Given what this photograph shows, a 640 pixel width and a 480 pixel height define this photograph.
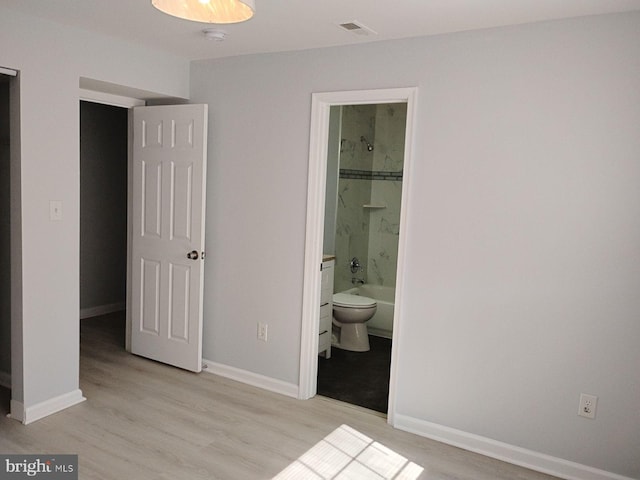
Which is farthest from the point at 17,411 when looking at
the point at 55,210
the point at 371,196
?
the point at 371,196

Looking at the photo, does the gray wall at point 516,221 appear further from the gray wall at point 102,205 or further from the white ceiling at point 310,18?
the gray wall at point 102,205

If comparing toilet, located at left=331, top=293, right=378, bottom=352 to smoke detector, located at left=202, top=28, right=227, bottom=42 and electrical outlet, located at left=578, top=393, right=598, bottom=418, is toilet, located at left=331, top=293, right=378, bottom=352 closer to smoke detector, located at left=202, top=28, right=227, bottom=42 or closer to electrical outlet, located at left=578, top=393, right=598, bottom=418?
electrical outlet, located at left=578, top=393, right=598, bottom=418

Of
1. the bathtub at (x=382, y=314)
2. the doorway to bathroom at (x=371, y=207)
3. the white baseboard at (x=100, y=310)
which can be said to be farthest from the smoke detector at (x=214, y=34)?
the white baseboard at (x=100, y=310)

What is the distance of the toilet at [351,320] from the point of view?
14.9 feet

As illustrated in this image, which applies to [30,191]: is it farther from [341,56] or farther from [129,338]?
[341,56]

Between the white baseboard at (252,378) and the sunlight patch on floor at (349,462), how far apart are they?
2.07 feet

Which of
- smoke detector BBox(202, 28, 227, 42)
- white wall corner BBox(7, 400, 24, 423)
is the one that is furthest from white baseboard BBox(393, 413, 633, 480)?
smoke detector BBox(202, 28, 227, 42)

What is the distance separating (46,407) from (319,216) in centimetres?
207

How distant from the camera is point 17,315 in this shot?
9.83 ft

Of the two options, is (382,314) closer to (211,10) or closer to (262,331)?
(262,331)

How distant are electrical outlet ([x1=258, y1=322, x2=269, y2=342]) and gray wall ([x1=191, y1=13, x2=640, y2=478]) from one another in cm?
45

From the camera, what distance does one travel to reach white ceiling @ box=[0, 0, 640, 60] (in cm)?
241

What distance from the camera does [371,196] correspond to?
5.62m

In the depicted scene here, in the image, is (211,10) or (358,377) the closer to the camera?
(211,10)
